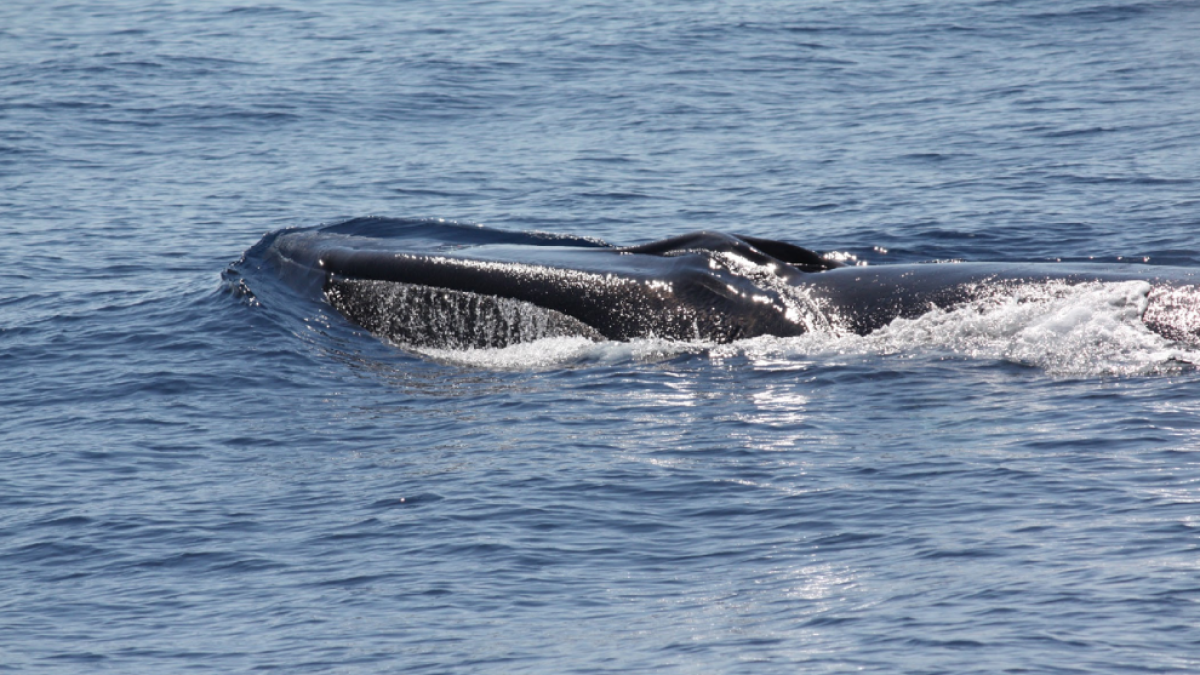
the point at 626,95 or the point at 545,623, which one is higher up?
the point at 626,95

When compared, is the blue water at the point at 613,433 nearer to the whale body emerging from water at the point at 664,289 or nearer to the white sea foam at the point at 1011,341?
the white sea foam at the point at 1011,341

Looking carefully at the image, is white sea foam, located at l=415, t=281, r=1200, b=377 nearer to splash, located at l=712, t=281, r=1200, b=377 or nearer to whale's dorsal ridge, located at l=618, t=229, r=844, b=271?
splash, located at l=712, t=281, r=1200, b=377

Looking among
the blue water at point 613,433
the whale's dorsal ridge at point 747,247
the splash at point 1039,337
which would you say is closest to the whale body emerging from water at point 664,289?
the whale's dorsal ridge at point 747,247

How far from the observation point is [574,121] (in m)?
31.0

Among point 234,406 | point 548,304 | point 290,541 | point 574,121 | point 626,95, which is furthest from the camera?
point 626,95

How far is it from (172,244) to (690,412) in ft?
38.5

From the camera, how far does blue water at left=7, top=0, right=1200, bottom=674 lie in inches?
374

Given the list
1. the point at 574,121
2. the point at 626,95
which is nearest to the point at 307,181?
the point at 574,121

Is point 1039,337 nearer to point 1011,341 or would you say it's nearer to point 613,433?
point 1011,341

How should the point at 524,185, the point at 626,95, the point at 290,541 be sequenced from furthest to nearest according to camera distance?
the point at 626,95 < the point at 524,185 < the point at 290,541

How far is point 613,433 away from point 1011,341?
3.83m

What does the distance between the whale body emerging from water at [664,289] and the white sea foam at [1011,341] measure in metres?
0.15

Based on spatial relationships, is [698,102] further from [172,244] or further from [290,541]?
[290,541]

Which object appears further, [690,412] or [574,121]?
[574,121]
